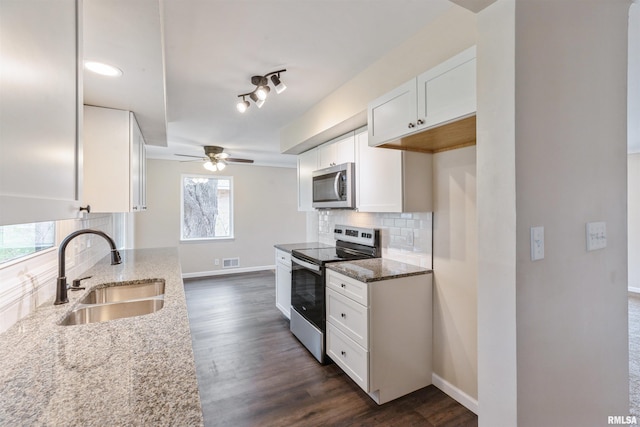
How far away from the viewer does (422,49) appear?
1778 millimetres

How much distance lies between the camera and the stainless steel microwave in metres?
2.71

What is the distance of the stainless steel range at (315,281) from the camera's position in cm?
257

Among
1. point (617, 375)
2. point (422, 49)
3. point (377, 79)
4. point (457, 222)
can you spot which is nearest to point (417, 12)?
point (422, 49)

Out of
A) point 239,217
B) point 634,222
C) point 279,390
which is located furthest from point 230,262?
point 634,222

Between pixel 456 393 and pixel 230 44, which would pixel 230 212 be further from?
pixel 456 393

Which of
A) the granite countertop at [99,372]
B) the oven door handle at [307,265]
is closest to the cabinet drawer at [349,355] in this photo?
the oven door handle at [307,265]

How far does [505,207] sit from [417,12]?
1.24m

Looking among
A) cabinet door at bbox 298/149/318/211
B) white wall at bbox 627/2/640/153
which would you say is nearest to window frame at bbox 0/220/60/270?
cabinet door at bbox 298/149/318/211

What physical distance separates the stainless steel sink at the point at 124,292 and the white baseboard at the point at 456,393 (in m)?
2.11

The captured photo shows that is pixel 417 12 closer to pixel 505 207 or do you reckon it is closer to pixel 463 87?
pixel 463 87

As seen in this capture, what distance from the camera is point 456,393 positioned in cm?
207

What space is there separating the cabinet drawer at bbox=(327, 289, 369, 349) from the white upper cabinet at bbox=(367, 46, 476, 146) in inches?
47.0

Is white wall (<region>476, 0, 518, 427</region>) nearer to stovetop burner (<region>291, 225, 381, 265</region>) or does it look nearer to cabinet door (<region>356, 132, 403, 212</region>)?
cabinet door (<region>356, 132, 403, 212</region>)

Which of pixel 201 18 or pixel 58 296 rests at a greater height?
pixel 201 18
